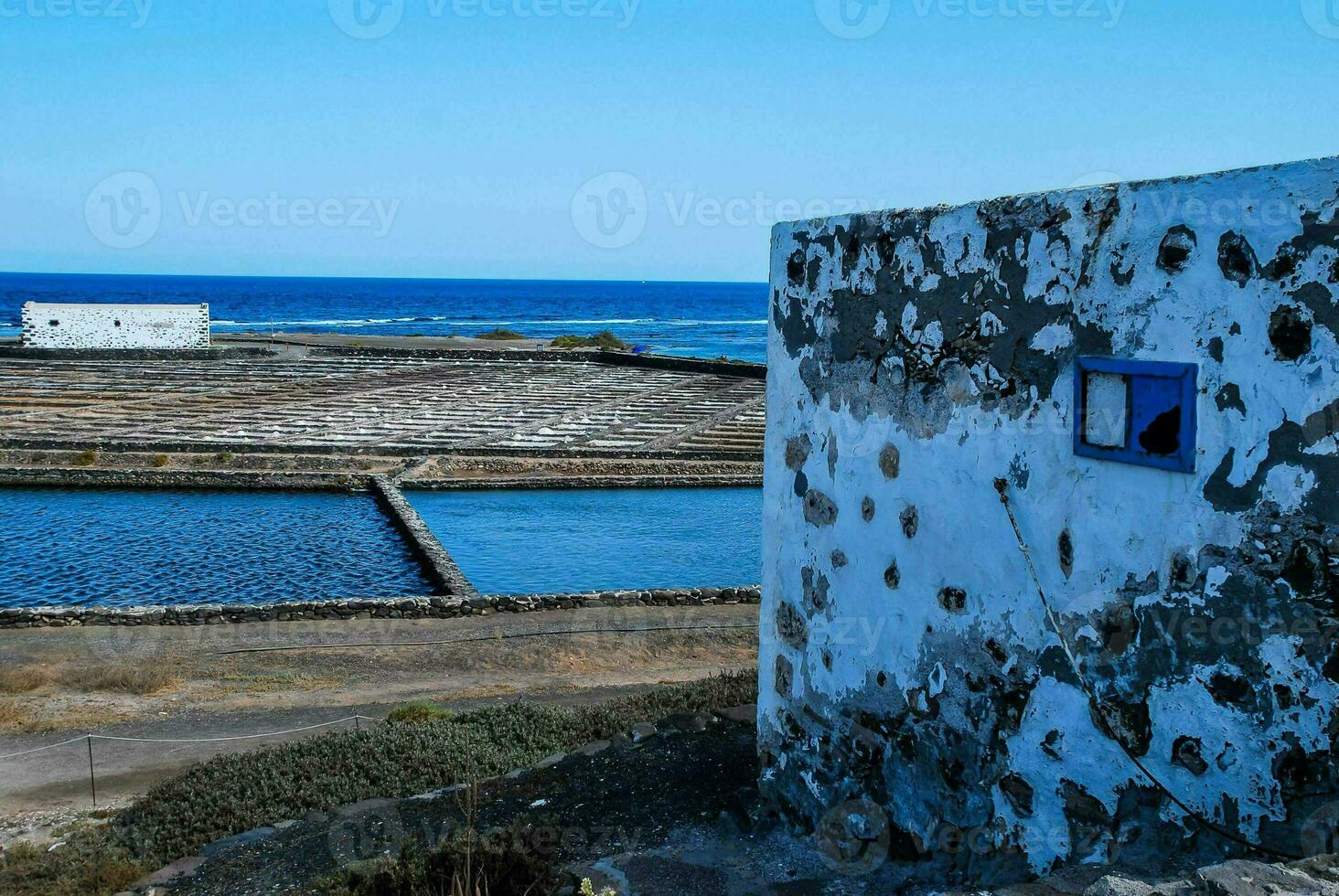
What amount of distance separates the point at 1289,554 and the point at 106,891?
19.9 feet

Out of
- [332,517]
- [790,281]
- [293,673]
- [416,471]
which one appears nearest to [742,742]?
[790,281]

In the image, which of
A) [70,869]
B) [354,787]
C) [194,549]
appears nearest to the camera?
[70,869]

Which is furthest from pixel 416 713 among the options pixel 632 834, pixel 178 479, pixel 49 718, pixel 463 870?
pixel 178 479

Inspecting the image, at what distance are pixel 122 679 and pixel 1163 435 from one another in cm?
1130

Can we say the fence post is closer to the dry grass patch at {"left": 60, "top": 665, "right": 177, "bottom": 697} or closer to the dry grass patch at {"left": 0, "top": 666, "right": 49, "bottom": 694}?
→ the dry grass patch at {"left": 60, "top": 665, "right": 177, "bottom": 697}

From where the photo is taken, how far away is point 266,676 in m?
12.6

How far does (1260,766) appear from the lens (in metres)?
3.51

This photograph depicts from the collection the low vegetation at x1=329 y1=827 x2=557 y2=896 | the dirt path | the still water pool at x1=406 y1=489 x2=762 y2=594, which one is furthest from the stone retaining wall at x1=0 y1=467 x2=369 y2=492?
the low vegetation at x1=329 y1=827 x2=557 y2=896

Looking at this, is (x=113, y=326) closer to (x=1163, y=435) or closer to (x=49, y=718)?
(x=49, y=718)

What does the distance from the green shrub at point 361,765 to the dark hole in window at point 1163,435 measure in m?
4.44

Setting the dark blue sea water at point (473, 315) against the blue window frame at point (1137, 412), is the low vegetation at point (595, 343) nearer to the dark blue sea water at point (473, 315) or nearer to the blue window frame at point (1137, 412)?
the dark blue sea water at point (473, 315)

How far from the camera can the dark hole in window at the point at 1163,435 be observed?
3.67 metres

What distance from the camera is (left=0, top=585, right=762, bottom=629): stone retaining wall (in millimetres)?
14891

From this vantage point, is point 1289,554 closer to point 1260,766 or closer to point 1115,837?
point 1260,766
